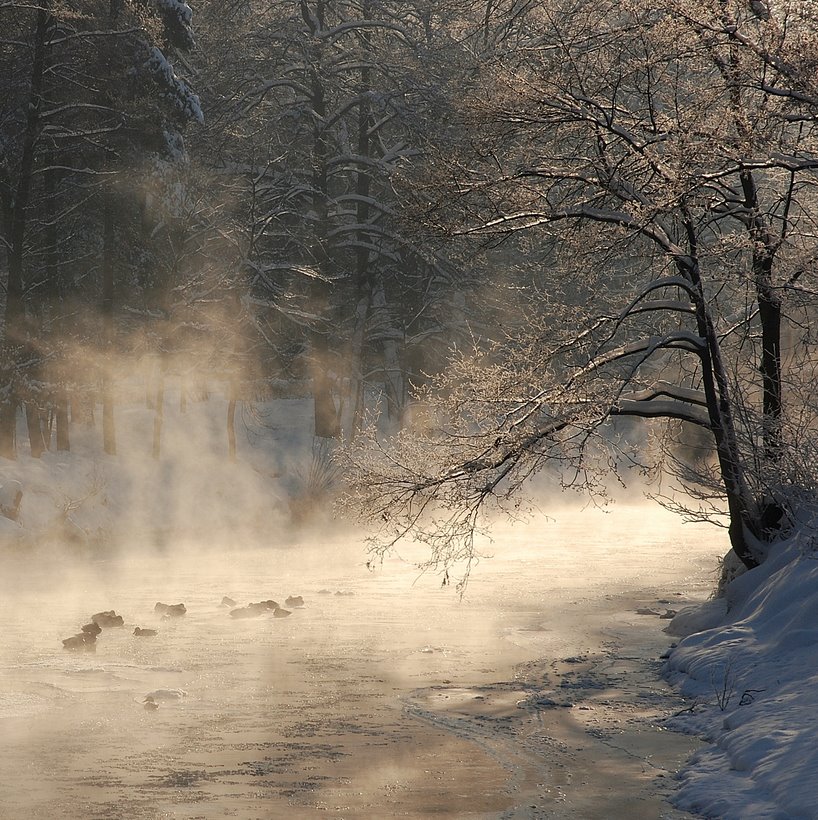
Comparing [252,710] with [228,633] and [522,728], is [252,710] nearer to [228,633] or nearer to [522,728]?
[522,728]

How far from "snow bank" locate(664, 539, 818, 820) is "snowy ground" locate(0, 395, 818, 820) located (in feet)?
0.07

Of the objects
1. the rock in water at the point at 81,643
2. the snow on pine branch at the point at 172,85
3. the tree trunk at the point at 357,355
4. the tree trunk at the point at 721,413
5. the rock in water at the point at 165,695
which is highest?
the snow on pine branch at the point at 172,85

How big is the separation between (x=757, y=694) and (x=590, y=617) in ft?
26.5

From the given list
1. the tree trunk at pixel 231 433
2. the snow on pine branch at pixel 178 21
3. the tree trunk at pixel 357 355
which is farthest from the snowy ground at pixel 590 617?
the snow on pine branch at pixel 178 21

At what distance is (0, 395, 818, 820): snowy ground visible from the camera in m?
10.6

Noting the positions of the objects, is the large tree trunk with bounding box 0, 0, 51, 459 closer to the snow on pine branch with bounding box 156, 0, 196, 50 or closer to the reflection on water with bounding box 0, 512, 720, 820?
the snow on pine branch with bounding box 156, 0, 196, 50

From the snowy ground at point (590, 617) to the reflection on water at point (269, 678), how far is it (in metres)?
0.23

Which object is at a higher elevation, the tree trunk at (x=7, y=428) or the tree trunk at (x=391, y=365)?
the tree trunk at (x=391, y=365)

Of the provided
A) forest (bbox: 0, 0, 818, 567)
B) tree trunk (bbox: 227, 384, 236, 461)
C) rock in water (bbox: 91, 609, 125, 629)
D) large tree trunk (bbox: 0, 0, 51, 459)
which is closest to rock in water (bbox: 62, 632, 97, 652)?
rock in water (bbox: 91, 609, 125, 629)

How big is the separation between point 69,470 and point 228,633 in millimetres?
11276

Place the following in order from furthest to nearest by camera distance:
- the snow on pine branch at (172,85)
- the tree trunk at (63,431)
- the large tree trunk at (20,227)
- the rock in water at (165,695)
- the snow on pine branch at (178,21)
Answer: the tree trunk at (63,431) → the snow on pine branch at (178,21) → the snow on pine branch at (172,85) → the large tree trunk at (20,227) → the rock in water at (165,695)

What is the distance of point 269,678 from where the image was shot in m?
15.0

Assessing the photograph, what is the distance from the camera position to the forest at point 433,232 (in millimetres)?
15359

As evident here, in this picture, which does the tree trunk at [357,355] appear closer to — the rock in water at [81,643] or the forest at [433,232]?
the forest at [433,232]
